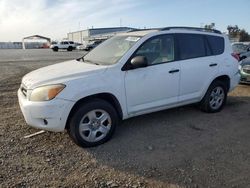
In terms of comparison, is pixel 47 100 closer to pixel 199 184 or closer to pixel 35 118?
pixel 35 118

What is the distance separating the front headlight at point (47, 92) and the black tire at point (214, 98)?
10.6 feet

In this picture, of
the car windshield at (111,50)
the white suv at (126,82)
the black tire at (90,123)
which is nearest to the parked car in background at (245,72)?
the white suv at (126,82)

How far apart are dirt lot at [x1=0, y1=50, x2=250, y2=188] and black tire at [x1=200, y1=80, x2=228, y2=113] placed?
326 millimetres

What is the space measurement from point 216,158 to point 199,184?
2.51ft

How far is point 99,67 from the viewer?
4.43 meters

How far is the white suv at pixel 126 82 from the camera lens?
13.2 ft

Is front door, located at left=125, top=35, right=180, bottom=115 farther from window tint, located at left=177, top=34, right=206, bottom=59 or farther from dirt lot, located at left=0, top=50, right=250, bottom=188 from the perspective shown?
dirt lot, located at left=0, top=50, right=250, bottom=188

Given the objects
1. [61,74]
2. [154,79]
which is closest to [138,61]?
[154,79]

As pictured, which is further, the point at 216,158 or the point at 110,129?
the point at 110,129

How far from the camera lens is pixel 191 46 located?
552cm

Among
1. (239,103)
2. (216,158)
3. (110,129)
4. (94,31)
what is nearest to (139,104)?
(110,129)

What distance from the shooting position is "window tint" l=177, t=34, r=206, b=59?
5.33 metres

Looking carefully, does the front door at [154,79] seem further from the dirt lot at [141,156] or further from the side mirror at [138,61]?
Result: the dirt lot at [141,156]

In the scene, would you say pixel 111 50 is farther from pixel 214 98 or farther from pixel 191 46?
pixel 214 98
